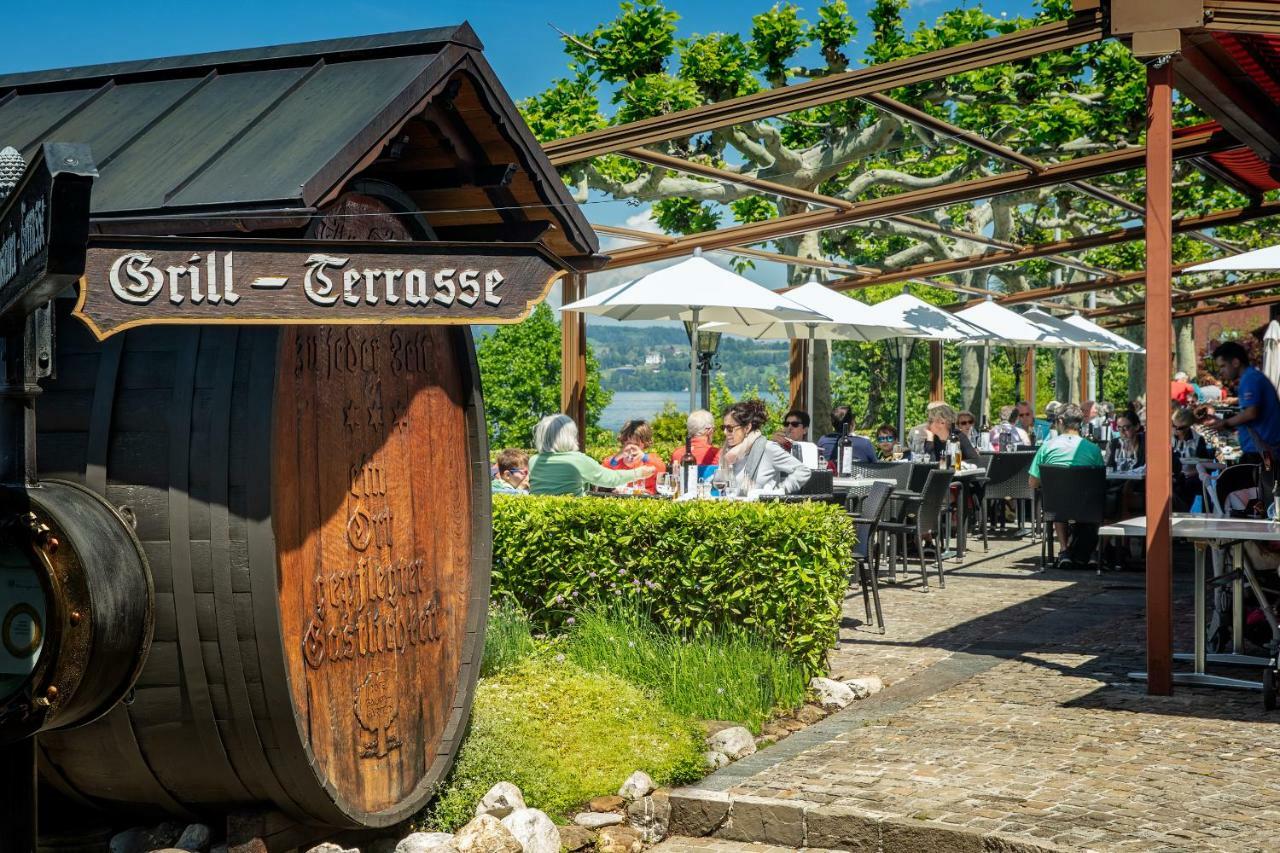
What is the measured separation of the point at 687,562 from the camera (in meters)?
7.85

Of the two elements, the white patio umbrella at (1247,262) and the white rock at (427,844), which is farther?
the white patio umbrella at (1247,262)

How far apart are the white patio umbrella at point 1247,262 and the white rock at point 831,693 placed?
3.78 m

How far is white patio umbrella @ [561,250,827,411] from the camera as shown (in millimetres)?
11453

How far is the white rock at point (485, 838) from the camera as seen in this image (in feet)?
17.1

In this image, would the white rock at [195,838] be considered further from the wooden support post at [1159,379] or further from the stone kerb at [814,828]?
the wooden support post at [1159,379]

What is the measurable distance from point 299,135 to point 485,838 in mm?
2542

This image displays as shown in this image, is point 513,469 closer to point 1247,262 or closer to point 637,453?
point 637,453

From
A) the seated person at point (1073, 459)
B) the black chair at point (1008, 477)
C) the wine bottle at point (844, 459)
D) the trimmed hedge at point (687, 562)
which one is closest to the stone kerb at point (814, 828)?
the trimmed hedge at point (687, 562)

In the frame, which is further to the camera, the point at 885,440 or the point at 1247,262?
the point at 885,440

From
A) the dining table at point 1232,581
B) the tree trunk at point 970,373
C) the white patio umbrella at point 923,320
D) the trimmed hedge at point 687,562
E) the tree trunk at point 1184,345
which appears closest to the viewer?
the dining table at point 1232,581

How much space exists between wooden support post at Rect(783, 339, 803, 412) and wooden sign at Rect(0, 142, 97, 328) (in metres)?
15.7

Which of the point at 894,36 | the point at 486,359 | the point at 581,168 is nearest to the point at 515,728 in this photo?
the point at 581,168

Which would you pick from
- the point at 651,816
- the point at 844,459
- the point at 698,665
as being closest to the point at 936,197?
the point at 844,459

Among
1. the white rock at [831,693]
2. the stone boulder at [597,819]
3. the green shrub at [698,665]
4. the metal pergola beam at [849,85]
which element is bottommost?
the stone boulder at [597,819]
